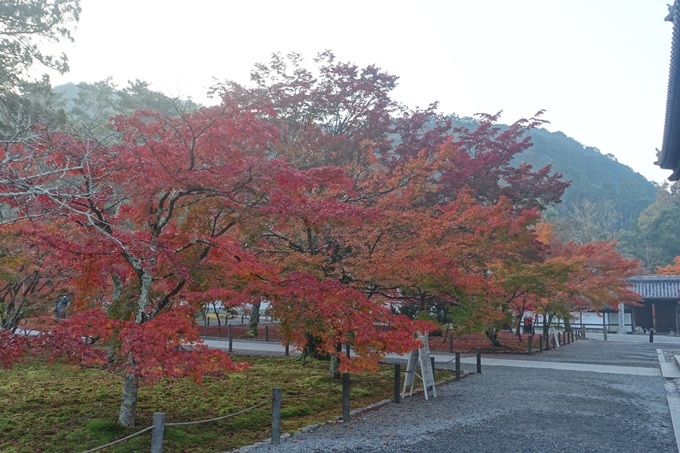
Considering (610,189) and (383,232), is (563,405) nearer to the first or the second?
(383,232)

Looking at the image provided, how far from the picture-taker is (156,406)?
9742 millimetres

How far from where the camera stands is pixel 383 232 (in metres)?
13.0

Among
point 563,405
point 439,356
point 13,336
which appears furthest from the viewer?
point 439,356

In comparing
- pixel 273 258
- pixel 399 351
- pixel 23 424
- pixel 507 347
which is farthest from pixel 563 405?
pixel 507 347

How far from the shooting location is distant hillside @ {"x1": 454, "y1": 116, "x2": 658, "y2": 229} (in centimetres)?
9000

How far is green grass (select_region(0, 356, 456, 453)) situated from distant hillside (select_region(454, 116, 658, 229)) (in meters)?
71.0

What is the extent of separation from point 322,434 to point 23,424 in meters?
4.79

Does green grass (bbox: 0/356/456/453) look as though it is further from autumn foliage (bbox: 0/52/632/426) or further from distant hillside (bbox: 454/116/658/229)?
distant hillside (bbox: 454/116/658/229)

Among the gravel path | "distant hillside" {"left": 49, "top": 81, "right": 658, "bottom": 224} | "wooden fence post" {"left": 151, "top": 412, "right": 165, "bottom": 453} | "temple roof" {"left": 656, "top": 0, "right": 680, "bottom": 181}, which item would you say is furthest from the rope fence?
"distant hillside" {"left": 49, "top": 81, "right": 658, "bottom": 224}

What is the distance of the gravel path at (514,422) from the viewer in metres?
7.79

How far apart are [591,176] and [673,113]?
110690 millimetres

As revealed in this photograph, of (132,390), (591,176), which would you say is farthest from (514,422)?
(591,176)

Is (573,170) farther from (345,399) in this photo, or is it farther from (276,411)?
(276,411)

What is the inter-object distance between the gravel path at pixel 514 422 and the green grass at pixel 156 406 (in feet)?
3.63
